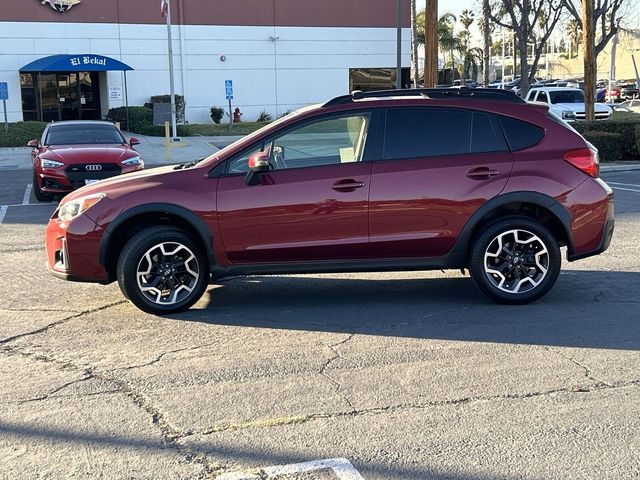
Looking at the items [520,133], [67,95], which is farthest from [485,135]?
[67,95]

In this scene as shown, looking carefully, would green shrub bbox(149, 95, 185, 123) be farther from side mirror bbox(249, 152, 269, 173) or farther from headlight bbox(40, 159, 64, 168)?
side mirror bbox(249, 152, 269, 173)

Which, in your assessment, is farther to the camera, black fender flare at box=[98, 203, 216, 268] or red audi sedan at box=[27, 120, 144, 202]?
red audi sedan at box=[27, 120, 144, 202]

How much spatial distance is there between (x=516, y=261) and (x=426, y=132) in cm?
137

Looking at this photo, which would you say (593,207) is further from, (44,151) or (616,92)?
(616,92)

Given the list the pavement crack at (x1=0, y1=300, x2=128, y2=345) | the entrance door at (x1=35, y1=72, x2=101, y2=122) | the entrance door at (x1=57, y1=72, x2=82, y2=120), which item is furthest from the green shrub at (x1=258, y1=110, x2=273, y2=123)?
the pavement crack at (x1=0, y1=300, x2=128, y2=345)

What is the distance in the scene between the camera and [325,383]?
482cm

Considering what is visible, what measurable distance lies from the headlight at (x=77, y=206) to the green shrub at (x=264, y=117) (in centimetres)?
3154

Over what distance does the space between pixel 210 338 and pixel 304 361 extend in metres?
0.92

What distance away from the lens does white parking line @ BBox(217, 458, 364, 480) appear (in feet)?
11.8

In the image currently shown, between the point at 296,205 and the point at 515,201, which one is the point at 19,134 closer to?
the point at 296,205

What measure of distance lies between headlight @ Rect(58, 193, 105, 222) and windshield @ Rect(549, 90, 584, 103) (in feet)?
84.1

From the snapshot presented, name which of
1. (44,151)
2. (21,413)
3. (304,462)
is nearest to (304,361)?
(304,462)

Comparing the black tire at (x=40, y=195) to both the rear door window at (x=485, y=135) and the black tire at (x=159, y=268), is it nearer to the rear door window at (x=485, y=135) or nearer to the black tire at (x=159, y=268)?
the black tire at (x=159, y=268)

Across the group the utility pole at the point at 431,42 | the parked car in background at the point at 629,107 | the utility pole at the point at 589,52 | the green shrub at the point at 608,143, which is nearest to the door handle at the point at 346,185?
the utility pole at the point at 431,42
